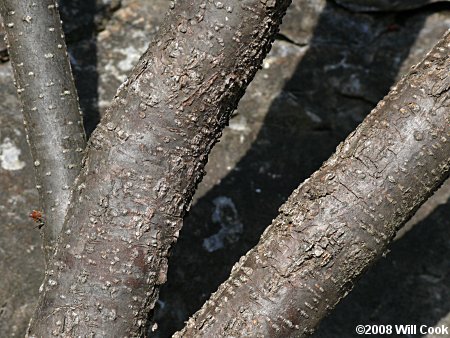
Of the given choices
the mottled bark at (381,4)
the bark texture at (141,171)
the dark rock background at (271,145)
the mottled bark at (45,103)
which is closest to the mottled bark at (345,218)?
the bark texture at (141,171)

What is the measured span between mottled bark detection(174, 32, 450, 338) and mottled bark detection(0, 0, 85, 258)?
38cm

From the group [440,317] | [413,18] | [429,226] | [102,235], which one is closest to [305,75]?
[413,18]

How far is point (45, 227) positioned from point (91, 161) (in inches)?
9.3

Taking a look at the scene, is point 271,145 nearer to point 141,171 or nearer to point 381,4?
point 381,4

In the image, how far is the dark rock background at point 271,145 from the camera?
5.51 ft

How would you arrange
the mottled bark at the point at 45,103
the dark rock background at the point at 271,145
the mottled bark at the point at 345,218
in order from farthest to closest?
the dark rock background at the point at 271,145, the mottled bark at the point at 45,103, the mottled bark at the point at 345,218

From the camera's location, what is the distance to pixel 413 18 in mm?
2109

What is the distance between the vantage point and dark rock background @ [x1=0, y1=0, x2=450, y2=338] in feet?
5.51

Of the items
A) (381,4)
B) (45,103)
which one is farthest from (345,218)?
(381,4)

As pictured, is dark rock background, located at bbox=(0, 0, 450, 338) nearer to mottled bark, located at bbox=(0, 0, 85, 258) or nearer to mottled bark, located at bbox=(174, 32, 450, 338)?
mottled bark, located at bbox=(0, 0, 85, 258)

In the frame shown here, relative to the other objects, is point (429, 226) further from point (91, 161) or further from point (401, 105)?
point (91, 161)

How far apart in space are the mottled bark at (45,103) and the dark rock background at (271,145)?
44 cm

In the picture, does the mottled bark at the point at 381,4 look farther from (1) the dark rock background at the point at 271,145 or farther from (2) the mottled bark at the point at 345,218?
(2) the mottled bark at the point at 345,218

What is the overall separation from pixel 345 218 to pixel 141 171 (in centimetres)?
34
